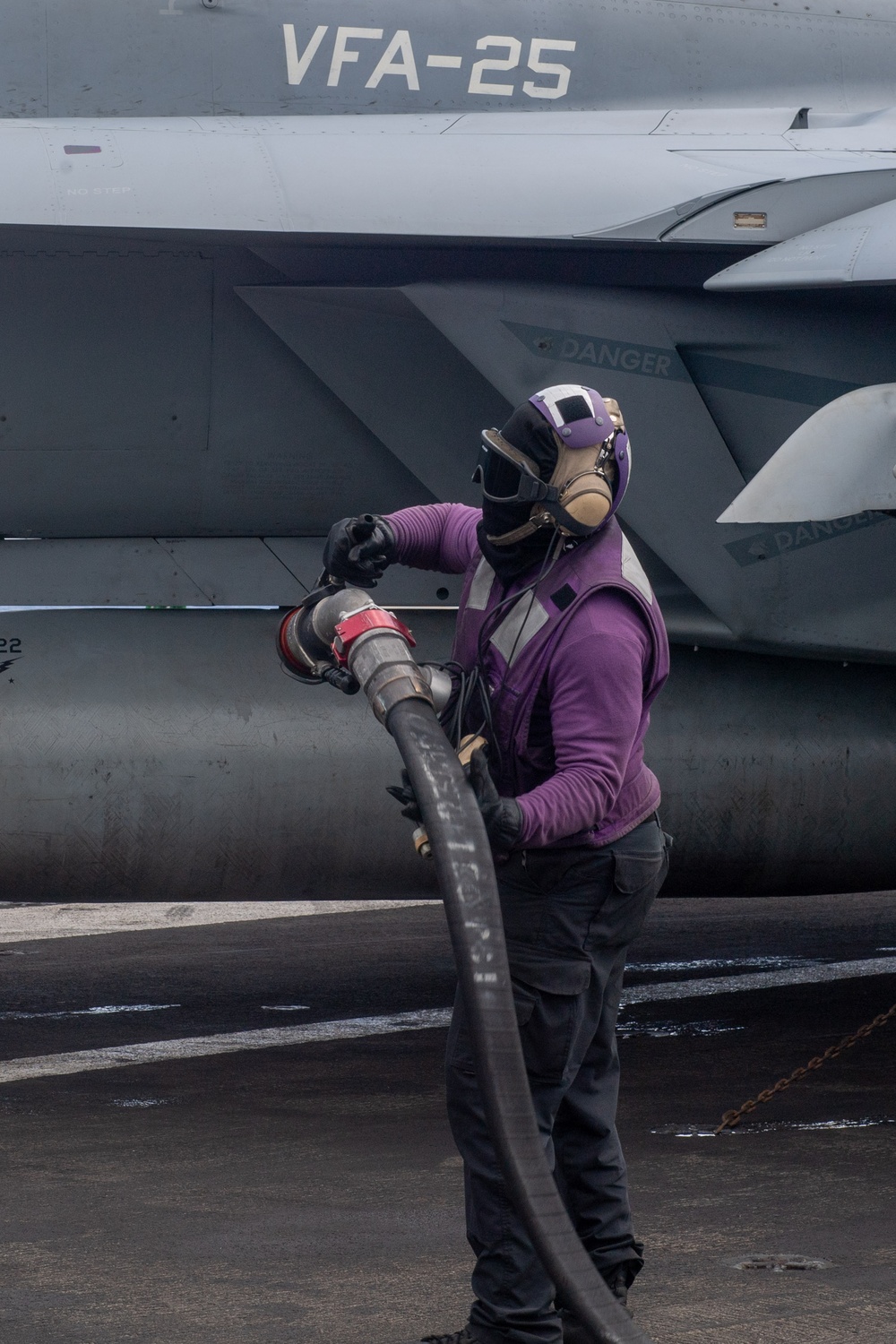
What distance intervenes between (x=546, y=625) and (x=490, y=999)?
0.84 m

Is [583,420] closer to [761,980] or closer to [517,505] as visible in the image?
[517,505]

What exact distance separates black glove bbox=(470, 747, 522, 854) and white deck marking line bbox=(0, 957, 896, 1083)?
353cm

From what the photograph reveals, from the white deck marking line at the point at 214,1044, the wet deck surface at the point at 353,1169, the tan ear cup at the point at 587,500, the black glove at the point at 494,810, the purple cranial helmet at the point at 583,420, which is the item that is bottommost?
the wet deck surface at the point at 353,1169

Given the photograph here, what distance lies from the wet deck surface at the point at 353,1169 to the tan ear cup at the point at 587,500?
6.05ft

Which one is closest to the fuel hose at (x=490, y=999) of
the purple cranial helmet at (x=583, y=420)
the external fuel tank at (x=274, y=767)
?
the purple cranial helmet at (x=583, y=420)

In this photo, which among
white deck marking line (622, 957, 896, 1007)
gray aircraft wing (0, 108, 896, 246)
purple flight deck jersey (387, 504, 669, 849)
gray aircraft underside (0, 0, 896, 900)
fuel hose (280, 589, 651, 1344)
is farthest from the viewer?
white deck marking line (622, 957, 896, 1007)

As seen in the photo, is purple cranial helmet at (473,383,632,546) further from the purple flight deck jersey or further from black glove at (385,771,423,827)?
black glove at (385,771,423,827)

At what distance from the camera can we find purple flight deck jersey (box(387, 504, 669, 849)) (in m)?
3.40

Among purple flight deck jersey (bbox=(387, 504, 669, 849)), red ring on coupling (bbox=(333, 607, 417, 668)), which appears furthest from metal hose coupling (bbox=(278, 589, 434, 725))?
purple flight deck jersey (bbox=(387, 504, 669, 849))

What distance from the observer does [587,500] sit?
3.57m

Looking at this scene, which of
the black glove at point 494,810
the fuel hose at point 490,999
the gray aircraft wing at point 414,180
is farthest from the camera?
the gray aircraft wing at point 414,180

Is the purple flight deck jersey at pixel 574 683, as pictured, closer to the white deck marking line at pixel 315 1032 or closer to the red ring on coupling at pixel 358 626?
the red ring on coupling at pixel 358 626

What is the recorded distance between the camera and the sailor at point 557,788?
3.43 m

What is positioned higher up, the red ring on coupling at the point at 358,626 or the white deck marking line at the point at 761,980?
the red ring on coupling at the point at 358,626
